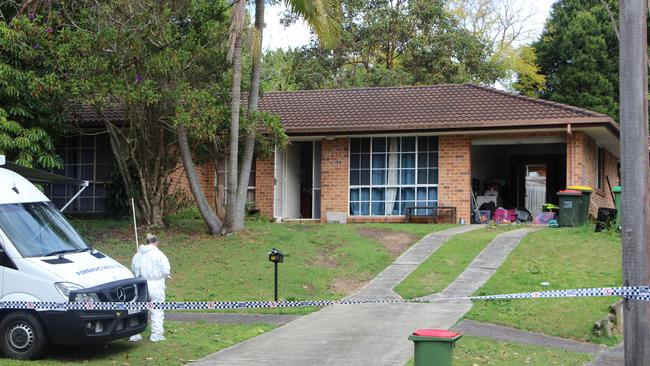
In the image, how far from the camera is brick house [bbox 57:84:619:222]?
21453mm

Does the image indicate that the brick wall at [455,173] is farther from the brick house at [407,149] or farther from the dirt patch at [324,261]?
the dirt patch at [324,261]

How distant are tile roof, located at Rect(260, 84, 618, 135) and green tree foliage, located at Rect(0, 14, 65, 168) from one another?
6.86 m

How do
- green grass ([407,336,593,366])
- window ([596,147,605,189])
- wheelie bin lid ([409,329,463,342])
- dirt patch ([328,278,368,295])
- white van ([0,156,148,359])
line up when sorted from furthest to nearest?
window ([596,147,605,189]) → dirt patch ([328,278,368,295]) → green grass ([407,336,593,366]) → white van ([0,156,148,359]) → wheelie bin lid ([409,329,463,342])

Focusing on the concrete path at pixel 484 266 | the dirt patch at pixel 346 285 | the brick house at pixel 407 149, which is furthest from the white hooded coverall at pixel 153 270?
the brick house at pixel 407 149

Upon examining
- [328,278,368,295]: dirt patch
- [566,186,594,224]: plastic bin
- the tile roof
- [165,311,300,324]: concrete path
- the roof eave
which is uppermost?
the tile roof

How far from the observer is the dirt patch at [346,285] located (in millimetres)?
15258

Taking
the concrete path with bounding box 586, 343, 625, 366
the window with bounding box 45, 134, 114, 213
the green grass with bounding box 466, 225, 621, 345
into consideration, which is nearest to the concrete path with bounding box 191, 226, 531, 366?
the green grass with bounding box 466, 225, 621, 345

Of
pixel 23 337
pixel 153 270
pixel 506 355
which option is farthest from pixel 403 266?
pixel 23 337

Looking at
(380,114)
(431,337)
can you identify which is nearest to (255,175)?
(380,114)

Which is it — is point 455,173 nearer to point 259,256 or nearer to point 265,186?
point 265,186

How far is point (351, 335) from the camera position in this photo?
11.1m

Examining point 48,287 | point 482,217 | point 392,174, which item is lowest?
point 48,287

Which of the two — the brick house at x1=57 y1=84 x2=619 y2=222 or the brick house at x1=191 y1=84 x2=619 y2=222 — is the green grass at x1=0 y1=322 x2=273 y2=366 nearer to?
the brick house at x1=57 y1=84 x2=619 y2=222

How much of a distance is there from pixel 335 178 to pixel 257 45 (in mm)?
5946
